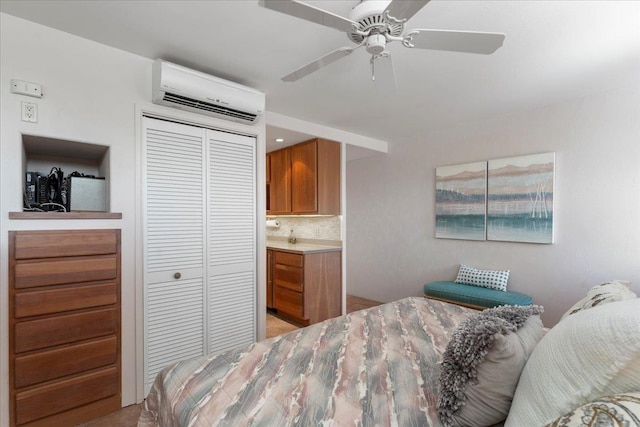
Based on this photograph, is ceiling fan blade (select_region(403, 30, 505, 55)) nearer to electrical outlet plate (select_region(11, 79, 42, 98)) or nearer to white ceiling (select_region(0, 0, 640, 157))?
white ceiling (select_region(0, 0, 640, 157))

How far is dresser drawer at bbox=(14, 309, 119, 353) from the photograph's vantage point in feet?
5.56

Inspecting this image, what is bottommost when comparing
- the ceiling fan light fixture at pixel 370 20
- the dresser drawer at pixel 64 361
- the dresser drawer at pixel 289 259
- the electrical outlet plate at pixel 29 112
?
the dresser drawer at pixel 64 361

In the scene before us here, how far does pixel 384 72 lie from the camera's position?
1.73 m

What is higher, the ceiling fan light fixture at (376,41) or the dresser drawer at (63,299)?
the ceiling fan light fixture at (376,41)

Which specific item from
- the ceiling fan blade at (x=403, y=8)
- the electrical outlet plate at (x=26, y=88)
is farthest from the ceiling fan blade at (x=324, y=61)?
the electrical outlet plate at (x=26, y=88)

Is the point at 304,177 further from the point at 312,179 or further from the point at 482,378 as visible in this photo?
the point at 482,378

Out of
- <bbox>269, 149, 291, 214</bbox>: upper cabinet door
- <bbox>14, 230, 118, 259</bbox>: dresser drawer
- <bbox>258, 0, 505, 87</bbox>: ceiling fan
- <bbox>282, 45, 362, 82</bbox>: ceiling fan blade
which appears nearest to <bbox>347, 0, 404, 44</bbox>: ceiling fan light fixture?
<bbox>258, 0, 505, 87</bbox>: ceiling fan

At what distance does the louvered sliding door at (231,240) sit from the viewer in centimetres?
253

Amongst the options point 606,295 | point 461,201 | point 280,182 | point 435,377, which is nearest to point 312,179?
point 280,182

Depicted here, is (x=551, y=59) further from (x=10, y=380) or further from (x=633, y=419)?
(x=10, y=380)

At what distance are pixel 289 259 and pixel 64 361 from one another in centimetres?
236

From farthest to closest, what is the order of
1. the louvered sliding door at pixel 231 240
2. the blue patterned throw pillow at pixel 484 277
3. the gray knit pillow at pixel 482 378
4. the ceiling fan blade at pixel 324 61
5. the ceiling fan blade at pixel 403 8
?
1. the blue patterned throw pillow at pixel 484 277
2. the louvered sliding door at pixel 231 240
3. the ceiling fan blade at pixel 324 61
4. the ceiling fan blade at pixel 403 8
5. the gray knit pillow at pixel 482 378

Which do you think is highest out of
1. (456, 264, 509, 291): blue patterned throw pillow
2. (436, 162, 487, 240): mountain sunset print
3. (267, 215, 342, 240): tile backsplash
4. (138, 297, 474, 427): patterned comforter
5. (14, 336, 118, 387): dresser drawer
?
(436, 162, 487, 240): mountain sunset print

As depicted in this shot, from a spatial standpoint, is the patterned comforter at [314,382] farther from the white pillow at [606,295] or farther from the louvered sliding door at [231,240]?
the louvered sliding door at [231,240]
